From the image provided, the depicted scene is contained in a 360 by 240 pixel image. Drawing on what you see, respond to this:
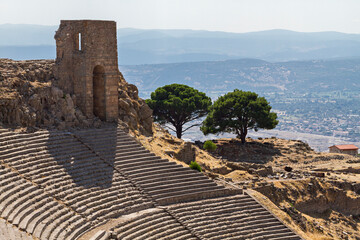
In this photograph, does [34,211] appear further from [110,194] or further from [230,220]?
[230,220]

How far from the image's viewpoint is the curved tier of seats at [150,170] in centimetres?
3322

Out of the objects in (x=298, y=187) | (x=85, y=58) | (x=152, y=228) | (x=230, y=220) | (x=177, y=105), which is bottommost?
(x=298, y=187)

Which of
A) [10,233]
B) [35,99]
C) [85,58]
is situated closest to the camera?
[10,233]

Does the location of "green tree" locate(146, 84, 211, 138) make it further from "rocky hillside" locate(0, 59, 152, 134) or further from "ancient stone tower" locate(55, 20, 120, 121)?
"rocky hillside" locate(0, 59, 152, 134)

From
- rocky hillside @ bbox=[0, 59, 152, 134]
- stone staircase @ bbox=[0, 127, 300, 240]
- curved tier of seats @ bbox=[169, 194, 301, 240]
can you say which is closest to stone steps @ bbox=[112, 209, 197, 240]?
stone staircase @ bbox=[0, 127, 300, 240]

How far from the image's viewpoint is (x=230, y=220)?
109ft

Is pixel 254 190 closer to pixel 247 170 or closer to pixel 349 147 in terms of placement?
pixel 247 170

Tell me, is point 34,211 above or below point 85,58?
Answer: below

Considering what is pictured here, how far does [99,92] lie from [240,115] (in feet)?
73.5

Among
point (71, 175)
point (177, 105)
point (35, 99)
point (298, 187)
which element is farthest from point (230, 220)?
point (177, 105)

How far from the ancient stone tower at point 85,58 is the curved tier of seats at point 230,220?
9.41 meters

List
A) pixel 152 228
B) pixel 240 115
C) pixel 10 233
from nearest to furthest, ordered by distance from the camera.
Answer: pixel 10 233
pixel 152 228
pixel 240 115

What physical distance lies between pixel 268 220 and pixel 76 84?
14.6 metres

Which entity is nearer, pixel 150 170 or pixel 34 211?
pixel 34 211
